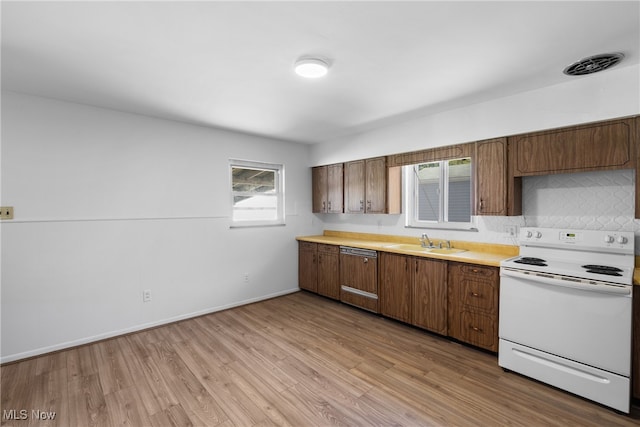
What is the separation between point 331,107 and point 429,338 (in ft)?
8.84

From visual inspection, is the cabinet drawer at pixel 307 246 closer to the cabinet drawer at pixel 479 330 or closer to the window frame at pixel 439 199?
the window frame at pixel 439 199

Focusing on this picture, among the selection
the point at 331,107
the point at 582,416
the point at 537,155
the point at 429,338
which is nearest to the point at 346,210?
the point at 331,107

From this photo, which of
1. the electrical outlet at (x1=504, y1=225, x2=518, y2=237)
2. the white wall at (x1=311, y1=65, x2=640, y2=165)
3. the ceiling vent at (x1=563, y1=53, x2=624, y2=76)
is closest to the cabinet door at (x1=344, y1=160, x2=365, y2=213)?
the white wall at (x1=311, y1=65, x2=640, y2=165)

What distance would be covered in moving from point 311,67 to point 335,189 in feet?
8.58

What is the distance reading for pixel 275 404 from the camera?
6.89 feet

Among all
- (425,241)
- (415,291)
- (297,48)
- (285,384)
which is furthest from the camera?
(425,241)

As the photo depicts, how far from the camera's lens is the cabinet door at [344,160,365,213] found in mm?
4250

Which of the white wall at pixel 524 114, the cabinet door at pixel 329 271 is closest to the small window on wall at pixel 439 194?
the white wall at pixel 524 114

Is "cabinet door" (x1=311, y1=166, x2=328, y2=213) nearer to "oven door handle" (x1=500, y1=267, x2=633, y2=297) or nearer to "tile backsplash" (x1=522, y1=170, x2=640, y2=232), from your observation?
"tile backsplash" (x1=522, y1=170, x2=640, y2=232)

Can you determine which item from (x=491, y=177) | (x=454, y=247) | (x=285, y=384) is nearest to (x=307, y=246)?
(x=454, y=247)

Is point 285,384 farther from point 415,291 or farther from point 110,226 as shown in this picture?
point 110,226

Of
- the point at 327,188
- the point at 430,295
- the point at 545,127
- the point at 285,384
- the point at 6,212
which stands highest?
the point at 545,127

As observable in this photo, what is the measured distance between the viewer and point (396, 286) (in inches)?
136

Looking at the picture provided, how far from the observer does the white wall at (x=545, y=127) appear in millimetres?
2277
